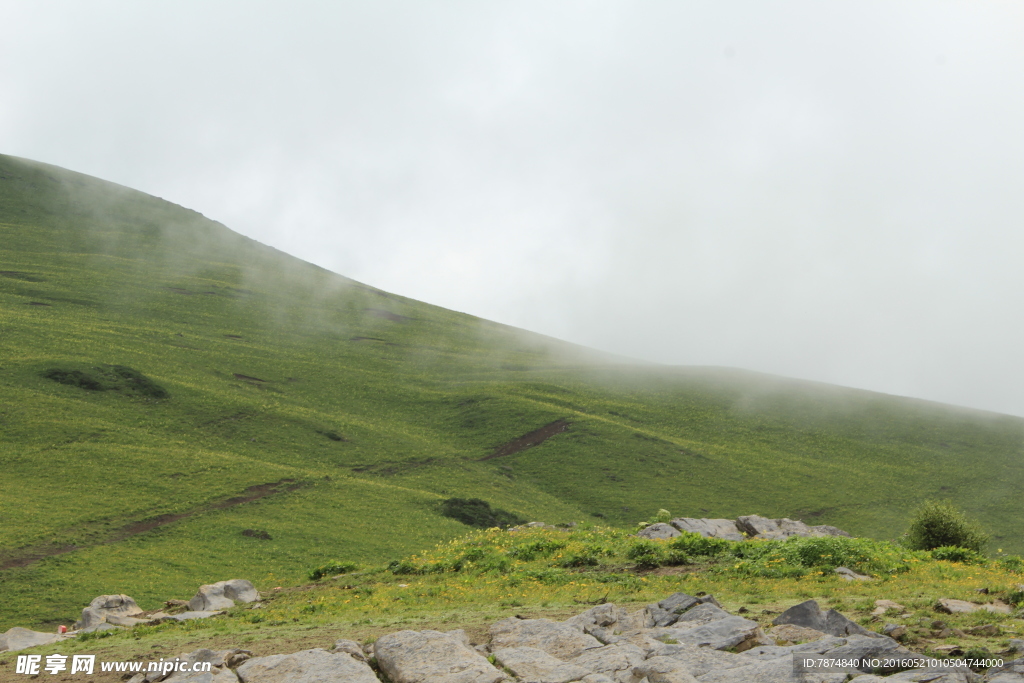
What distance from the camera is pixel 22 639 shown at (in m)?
21.4

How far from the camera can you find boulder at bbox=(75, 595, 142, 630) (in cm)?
2424

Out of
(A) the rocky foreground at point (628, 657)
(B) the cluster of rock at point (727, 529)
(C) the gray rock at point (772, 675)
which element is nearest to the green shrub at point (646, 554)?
(B) the cluster of rock at point (727, 529)

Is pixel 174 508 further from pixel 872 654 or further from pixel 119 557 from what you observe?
pixel 872 654

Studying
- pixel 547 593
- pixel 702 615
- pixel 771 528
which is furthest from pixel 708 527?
pixel 702 615

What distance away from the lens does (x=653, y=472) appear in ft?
246

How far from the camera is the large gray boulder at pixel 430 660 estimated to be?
13367mm

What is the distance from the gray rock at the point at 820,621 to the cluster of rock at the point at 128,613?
1830cm

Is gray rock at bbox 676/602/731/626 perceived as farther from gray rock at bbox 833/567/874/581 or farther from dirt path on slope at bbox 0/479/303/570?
dirt path on slope at bbox 0/479/303/570

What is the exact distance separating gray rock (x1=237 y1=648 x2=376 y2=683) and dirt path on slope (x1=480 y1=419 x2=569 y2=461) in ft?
200

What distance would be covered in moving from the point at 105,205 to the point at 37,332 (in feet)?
330

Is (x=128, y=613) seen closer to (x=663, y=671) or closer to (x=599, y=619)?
(x=599, y=619)

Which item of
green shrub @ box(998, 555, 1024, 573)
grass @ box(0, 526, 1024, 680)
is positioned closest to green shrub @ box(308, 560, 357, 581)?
grass @ box(0, 526, 1024, 680)

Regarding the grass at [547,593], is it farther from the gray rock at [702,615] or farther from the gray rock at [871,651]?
the gray rock at [702,615]

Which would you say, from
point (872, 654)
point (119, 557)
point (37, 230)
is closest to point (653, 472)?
point (119, 557)
